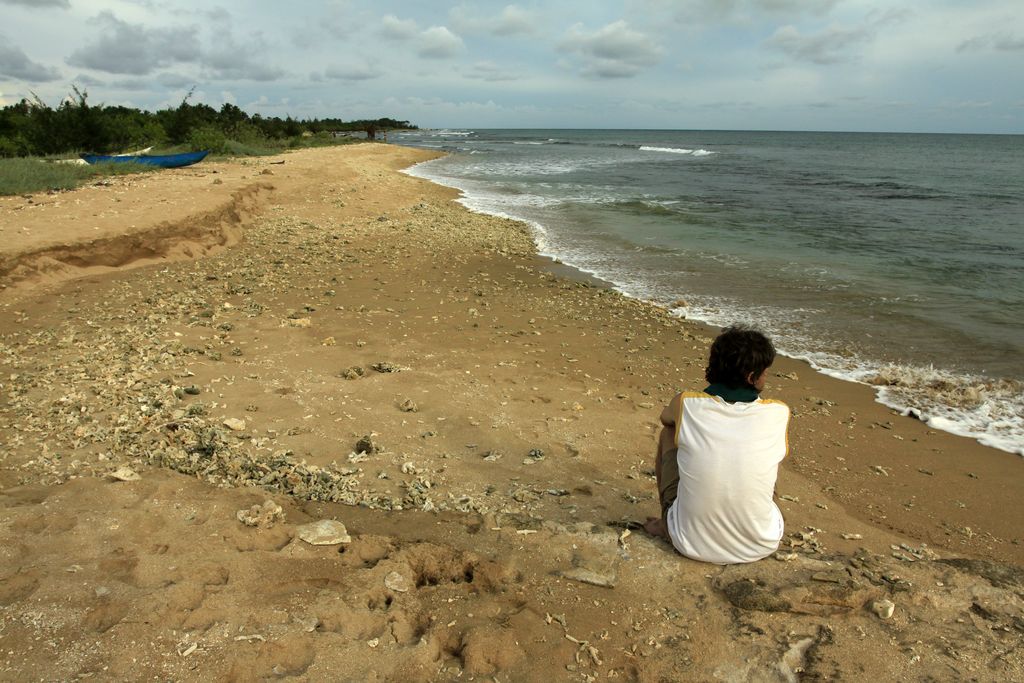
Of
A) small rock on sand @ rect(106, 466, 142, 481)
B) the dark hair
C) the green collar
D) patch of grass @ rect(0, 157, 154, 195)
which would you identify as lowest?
small rock on sand @ rect(106, 466, 142, 481)

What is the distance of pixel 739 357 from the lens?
2.94 m

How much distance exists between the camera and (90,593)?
103 inches

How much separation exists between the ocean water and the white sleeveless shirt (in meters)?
3.88

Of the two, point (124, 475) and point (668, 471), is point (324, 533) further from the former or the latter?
point (668, 471)

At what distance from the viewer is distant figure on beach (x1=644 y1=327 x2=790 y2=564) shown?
2.89 m

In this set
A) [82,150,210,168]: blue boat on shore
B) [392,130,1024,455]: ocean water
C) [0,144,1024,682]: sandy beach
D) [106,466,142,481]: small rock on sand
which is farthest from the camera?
[82,150,210,168]: blue boat on shore

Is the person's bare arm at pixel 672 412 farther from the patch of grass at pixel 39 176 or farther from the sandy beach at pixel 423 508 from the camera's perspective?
the patch of grass at pixel 39 176

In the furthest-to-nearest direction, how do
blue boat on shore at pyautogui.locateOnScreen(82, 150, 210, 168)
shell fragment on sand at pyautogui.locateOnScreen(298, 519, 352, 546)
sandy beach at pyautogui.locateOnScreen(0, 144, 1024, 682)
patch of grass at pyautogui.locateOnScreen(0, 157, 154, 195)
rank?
blue boat on shore at pyautogui.locateOnScreen(82, 150, 210, 168) < patch of grass at pyautogui.locateOnScreen(0, 157, 154, 195) < shell fragment on sand at pyautogui.locateOnScreen(298, 519, 352, 546) < sandy beach at pyautogui.locateOnScreen(0, 144, 1024, 682)

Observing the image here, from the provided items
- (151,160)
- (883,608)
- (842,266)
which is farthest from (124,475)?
(151,160)

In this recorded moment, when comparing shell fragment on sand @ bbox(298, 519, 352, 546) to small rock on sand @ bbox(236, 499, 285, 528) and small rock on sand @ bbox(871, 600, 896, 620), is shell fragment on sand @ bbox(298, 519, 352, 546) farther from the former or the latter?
small rock on sand @ bbox(871, 600, 896, 620)

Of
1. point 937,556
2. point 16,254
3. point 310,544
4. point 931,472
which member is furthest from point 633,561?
point 16,254

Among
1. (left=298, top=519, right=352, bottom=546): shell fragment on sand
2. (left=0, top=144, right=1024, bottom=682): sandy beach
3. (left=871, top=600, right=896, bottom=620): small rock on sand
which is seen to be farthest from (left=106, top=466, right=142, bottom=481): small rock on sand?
(left=871, top=600, right=896, bottom=620): small rock on sand

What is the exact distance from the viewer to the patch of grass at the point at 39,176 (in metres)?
12.2

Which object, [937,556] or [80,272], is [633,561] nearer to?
[937,556]
